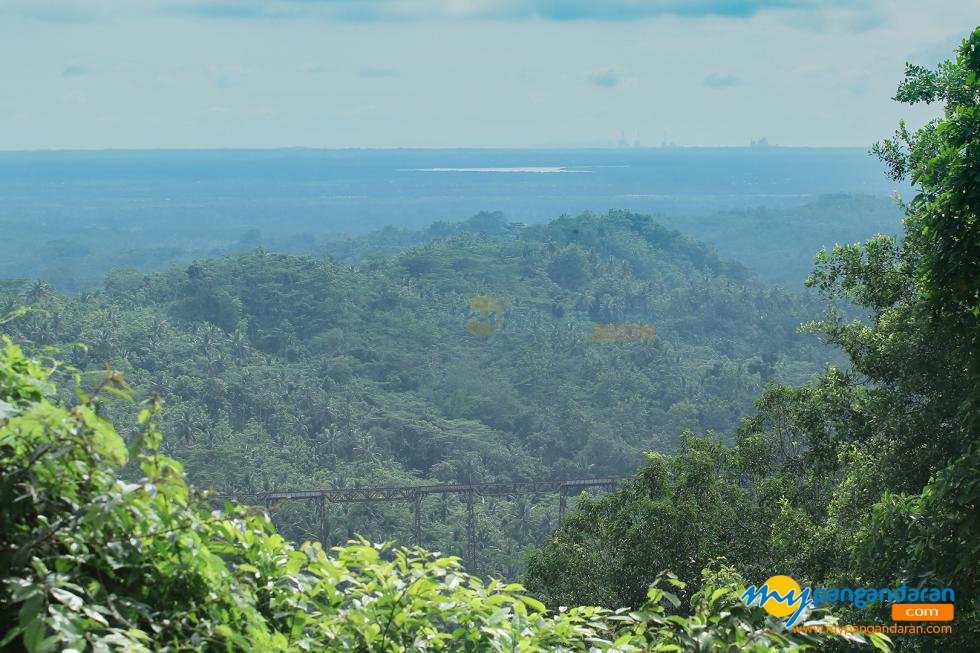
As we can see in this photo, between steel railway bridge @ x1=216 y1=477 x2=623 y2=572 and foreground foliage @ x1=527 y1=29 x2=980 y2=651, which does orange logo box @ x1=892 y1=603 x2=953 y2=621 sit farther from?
steel railway bridge @ x1=216 y1=477 x2=623 y2=572

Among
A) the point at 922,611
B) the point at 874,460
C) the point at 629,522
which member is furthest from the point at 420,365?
the point at 922,611

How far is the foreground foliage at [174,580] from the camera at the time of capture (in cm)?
256

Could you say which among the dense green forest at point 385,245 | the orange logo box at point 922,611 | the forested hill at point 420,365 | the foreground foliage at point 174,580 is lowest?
the forested hill at point 420,365

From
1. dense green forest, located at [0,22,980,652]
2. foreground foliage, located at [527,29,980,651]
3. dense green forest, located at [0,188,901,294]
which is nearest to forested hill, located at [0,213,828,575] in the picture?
dense green forest, located at [0,22,980,652]

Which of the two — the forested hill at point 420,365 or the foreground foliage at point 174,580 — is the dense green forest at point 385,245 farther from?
the foreground foliage at point 174,580

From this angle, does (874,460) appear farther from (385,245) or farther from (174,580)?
(385,245)

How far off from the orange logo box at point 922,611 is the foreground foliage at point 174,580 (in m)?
4.45

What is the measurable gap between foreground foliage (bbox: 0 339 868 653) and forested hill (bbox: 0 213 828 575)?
150ft

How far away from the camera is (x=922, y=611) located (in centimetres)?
719

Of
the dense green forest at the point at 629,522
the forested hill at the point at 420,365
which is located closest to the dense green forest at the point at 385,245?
the forested hill at the point at 420,365

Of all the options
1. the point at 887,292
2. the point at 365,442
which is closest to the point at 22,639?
the point at 887,292

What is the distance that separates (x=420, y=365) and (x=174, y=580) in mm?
86987

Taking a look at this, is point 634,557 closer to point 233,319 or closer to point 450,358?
point 450,358

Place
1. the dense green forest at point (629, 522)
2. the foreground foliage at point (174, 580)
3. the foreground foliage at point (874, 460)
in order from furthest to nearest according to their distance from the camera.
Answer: the foreground foliage at point (874, 460)
the dense green forest at point (629, 522)
the foreground foliage at point (174, 580)
